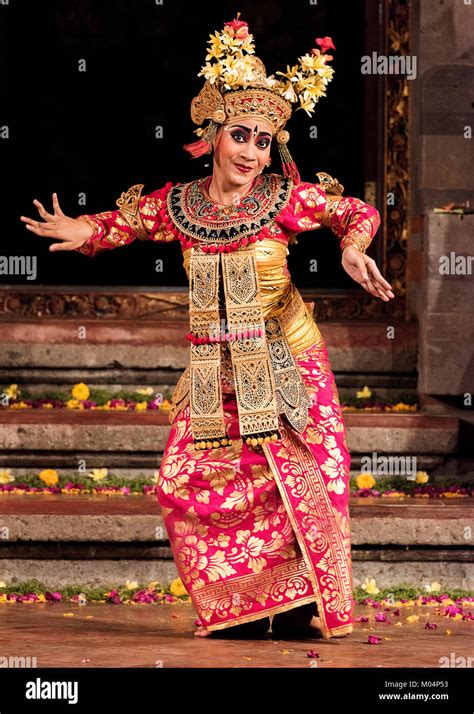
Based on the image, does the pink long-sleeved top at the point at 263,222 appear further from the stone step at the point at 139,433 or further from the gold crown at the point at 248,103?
the stone step at the point at 139,433

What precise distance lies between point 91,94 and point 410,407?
3070 mm

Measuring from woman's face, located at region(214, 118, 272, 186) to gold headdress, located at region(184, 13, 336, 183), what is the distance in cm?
3

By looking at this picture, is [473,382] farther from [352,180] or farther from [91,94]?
[91,94]

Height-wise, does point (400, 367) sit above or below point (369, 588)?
above

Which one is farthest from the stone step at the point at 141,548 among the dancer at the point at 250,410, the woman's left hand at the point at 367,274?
the woman's left hand at the point at 367,274

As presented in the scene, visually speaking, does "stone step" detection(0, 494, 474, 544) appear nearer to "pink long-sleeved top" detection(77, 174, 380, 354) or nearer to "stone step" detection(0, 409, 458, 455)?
"stone step" detection(0, 409, 458, 455)

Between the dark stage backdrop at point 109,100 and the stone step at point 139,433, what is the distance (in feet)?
7.01

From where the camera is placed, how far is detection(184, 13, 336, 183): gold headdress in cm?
556

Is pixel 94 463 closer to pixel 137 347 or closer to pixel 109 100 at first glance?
pixel 137 347

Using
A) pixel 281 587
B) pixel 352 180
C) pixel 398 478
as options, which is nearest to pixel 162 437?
pixel 398 478

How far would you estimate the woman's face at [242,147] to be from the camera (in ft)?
18.3

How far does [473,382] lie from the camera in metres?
7.97

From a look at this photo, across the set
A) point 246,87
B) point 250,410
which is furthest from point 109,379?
point 246,87

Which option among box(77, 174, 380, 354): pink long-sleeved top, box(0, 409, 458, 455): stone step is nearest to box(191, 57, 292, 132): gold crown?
box(77, 174, 380, 354): pink long-sleeved top
